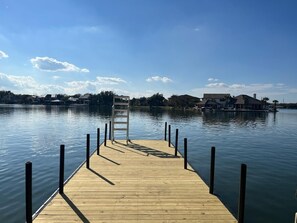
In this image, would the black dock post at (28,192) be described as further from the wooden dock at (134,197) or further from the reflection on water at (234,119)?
the reflection on water at (234,119)

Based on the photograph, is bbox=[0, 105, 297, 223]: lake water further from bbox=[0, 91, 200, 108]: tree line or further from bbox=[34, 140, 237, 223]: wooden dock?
bbox=[0, 91, 200, 108]: tree line

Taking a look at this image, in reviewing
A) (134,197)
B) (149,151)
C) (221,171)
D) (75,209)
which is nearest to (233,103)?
(221,171)

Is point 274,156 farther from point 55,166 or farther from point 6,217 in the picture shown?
point 6,217

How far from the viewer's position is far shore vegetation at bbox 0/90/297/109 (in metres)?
121

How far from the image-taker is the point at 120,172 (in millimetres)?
9805

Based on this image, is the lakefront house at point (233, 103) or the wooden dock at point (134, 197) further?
the lakefront house at point (233, 103)

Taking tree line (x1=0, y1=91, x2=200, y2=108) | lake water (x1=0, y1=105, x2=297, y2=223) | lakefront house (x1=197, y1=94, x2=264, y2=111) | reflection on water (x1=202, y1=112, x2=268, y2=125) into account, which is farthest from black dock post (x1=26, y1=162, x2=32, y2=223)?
tree line (x1=0, y1=91, x2=200, y2=108)

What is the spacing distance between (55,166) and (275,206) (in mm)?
10944

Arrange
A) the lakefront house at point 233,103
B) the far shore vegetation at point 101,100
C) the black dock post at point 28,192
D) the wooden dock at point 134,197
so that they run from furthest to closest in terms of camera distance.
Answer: the far shore vegetation at point 101,100, the lakefront house at point 233,103, the wooden dock at point 134,197, the black dock post at point 28,192

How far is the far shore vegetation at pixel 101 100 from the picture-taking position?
396 ft

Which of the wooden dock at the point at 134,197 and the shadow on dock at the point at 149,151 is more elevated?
the shadow on dock at the point at 149,151

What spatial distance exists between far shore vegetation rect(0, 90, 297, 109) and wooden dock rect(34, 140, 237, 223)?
108430 mm

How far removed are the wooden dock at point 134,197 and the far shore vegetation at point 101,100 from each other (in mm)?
108430

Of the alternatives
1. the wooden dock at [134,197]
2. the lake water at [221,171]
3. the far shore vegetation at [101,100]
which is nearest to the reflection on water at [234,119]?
the lake water at [221,171]
